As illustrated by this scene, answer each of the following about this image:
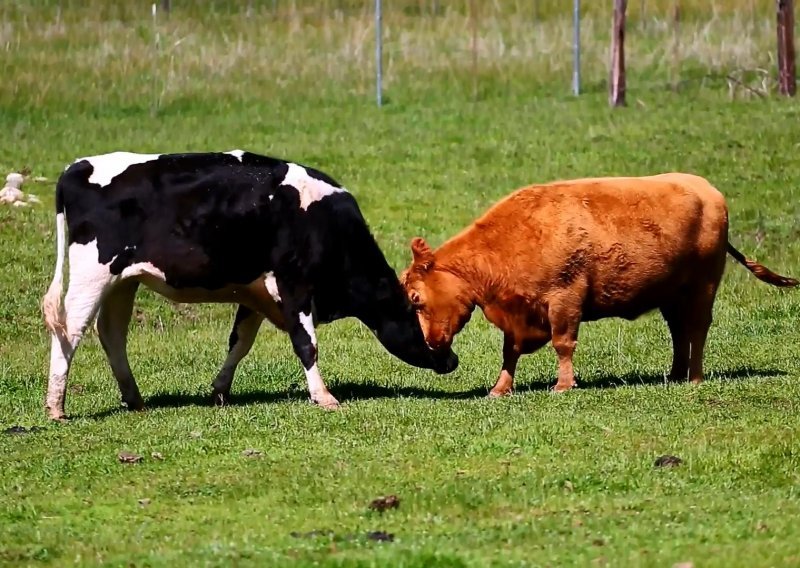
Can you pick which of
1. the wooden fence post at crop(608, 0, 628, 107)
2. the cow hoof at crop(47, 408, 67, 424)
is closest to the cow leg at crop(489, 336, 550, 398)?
the cow hoof at crop(47, 408, 67, 424)

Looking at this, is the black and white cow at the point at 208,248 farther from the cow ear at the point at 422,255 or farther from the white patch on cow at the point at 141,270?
the cow ear at the point at 422,255

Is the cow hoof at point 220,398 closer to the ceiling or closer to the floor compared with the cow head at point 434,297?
closer to the floor

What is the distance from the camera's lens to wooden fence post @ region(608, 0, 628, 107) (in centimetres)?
2609

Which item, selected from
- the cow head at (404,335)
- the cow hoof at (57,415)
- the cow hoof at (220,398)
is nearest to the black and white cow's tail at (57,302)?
the cow hoof at (57,415)

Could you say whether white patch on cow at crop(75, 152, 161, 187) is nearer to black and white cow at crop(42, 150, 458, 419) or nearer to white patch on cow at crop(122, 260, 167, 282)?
black and white cow at crop(42, 150, 458, 419)

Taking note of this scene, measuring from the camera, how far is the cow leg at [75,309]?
11.7 m

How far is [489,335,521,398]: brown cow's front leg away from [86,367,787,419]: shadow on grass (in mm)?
136

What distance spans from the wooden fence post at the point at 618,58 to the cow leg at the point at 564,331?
1458 cm

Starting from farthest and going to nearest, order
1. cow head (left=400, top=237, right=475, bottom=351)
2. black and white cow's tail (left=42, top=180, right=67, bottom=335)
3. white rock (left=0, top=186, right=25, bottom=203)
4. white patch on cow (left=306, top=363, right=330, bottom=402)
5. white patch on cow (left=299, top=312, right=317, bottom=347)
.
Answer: white rock (left=0, top=186, right=25, bottom=203), cow head (left=400, top=237, right=475, bottom=351), white patch on cow (left=299, top=312, right=317, bottom=347), white patch on cow (left=306, top=363, right=330, bottom=402), black and white cow's tail (left=42, top=180, right=67, bottom=335)

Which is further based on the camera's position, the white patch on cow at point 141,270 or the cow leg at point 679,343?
the cow leg at point 679,343

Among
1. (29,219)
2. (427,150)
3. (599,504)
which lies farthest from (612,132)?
(599,504)

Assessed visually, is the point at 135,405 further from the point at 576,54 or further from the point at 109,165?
the point at 576,54

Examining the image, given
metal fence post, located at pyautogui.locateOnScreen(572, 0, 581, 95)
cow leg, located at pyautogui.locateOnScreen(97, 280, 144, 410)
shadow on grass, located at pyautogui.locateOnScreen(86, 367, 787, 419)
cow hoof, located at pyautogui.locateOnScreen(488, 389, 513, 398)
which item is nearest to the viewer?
cow hoof, located at pyautogui.locateOnScreen(488, 389, 513, 398)

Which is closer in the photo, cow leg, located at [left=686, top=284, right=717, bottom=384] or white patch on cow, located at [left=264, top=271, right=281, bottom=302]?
white patch on cow, located at [left=264, top=271, right=281, bottom=302]
